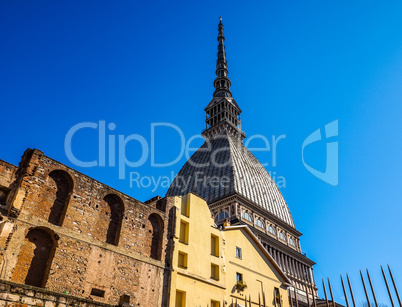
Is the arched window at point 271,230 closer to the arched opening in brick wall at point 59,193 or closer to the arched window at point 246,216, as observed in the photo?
the arched window at point 246,216

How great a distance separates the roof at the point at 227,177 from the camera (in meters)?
72.1

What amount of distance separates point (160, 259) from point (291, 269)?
163 feet

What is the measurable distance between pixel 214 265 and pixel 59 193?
1240 centimetres

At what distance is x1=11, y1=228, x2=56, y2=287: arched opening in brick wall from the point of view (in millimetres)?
17062

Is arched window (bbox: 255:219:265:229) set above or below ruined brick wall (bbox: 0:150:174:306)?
above

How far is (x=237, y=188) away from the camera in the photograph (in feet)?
227

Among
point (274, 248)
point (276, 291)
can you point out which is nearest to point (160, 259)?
point (276, 291)

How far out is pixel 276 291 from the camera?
3053 cm

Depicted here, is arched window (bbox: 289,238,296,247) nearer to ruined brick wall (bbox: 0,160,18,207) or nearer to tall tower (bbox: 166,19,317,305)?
tall tower (bbox: 166,19,317,305)

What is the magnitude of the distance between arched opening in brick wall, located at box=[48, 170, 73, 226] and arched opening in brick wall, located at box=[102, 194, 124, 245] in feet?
8.23

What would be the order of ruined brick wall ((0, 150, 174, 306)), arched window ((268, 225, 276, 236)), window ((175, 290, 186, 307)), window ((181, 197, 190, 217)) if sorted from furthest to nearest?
arched window ((268, 225, 276, 236)) < window ((181, 197, 190, 217)) < window ((175, 290, 186, 307)) < ruined brick wall ((0, 150, 174, 306))

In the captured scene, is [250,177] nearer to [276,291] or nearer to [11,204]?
[276,291]

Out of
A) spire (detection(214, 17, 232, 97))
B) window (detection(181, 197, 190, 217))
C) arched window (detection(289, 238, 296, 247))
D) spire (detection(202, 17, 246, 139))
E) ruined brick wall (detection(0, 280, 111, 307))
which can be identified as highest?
spire (detection(214, 17, 232, 97))

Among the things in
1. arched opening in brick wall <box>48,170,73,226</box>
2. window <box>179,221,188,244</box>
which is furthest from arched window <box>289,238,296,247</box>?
arched opening in brick wall <box>48,170,73,226</box>
